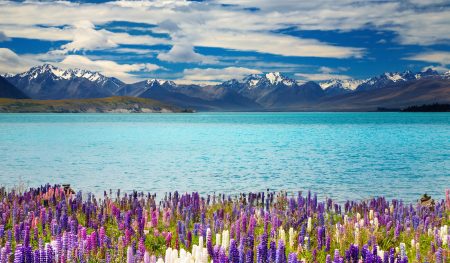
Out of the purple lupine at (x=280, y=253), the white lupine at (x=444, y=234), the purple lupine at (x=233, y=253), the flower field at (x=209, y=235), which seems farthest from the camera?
the white lupine at (x=444, y=234)

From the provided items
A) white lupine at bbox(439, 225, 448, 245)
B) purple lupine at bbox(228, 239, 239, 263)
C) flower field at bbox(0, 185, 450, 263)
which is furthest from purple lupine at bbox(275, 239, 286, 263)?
white lupine at bbox(439, 225, 448, 245)

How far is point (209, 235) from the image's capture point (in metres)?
10.0

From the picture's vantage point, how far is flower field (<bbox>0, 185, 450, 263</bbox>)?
8773mm

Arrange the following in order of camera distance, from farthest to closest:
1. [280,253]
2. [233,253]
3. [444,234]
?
[444,234] < [233,253] < [280,253]

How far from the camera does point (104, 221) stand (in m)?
16.5

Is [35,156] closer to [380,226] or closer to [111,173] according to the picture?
[111,173]

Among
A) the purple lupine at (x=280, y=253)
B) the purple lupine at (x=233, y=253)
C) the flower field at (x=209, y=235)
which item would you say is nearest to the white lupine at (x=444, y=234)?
the flower field at (x=209, y=235)

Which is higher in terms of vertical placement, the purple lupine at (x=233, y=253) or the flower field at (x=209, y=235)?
the purple lupine at (x=233, y=253)

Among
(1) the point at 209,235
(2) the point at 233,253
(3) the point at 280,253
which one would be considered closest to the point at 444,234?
(1) the point at 209,235

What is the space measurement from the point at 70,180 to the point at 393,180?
23406mm

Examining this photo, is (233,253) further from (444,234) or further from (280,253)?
(444,234)

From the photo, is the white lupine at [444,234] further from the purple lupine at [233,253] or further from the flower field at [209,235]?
the purple lupine at [233,253]

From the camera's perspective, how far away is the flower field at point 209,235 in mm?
8773

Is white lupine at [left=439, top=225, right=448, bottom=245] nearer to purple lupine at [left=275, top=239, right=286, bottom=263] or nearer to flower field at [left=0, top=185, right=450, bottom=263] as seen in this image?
flower field at [left=0, top=185, right=450, bottom=263]
